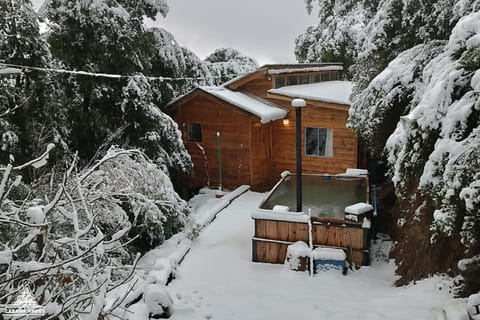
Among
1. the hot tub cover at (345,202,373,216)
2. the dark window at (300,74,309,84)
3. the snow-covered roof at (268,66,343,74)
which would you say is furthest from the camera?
the dark window at (300,74,309,84)

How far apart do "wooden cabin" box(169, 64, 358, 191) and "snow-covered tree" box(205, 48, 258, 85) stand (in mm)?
5515

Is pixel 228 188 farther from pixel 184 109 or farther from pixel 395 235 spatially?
pixel 395 235

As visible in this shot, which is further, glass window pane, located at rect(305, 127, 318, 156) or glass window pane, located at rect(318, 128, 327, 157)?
glass window pane, located at rect(305, 127, 318, 156)

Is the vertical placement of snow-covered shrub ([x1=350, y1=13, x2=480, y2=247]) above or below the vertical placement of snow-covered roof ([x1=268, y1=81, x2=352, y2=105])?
below

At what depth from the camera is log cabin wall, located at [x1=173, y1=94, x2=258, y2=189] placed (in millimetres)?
12094

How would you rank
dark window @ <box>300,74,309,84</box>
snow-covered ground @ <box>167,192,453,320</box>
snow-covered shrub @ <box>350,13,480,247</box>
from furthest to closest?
1. dark window @ <box>300,74,309,84</box>
2. snow-covered ground @ <box>167,192,453,320</box>
3. snow-covered shrub @ <box>350,13,480,247</box>

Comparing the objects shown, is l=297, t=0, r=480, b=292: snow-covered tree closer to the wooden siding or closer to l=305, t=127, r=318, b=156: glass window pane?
l=305, t=127, r=318, b=156: glass window pane

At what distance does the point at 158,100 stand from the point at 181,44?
1889 mm

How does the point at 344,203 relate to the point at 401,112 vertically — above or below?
below

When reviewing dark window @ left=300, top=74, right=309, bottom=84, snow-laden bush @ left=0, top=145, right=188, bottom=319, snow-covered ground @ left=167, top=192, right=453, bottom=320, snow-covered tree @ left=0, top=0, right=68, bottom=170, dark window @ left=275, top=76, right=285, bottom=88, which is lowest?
snow-covered ground @ left=167, top=192, right=453, bottom=320

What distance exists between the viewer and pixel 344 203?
314 inches

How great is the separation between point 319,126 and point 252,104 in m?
1.96

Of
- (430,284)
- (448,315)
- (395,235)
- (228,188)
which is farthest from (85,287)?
(228,188)

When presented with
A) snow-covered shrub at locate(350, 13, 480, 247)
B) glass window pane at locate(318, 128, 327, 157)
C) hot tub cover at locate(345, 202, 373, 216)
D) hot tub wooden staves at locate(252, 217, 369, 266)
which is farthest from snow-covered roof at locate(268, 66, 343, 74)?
snow-covered shrub at locate(350, 13, 480, 247)
